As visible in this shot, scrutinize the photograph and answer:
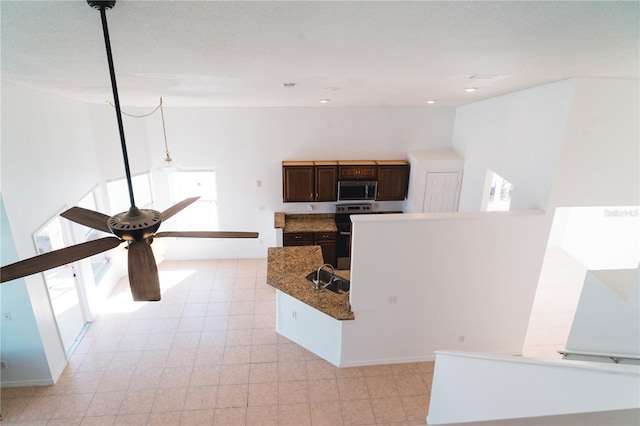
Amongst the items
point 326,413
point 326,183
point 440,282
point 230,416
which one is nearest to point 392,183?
point 326,183

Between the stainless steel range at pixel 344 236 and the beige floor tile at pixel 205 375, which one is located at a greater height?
the stainless steel range at pixel 344 236

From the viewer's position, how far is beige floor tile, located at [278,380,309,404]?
12.2 ft

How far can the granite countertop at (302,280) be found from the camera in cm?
397

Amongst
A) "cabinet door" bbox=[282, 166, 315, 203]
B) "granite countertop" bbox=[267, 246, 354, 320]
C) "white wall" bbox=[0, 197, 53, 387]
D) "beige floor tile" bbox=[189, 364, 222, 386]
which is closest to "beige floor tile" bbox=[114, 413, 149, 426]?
"beige floor tile" bbox=[189, 364, 222, 386]

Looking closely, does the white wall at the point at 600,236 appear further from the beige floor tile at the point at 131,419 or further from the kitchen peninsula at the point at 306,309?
the beige floor tile at the point at 131,419

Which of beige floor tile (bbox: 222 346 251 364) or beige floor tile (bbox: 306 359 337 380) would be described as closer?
beige floor tile (bbox: 306 359 337 380)

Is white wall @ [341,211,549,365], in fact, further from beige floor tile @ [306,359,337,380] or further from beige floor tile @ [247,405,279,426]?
beige floor tile @ [247,405,279,426]

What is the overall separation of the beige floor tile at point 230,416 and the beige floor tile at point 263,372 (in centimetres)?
41

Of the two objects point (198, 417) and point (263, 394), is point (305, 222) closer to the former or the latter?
point (263, 394)

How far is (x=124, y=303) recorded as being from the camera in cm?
543

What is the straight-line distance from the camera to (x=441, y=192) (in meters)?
5.97

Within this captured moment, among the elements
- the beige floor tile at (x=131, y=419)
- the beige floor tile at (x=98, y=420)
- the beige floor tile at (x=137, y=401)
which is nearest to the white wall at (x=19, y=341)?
the beige floor tile at (x=98, y=420)

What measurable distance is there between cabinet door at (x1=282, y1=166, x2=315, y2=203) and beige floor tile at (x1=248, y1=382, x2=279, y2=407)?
3.24m

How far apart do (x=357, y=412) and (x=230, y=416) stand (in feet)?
4.50
